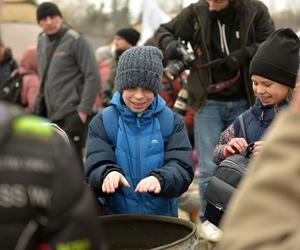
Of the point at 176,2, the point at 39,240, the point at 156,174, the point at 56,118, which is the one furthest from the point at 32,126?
the point at 176,2

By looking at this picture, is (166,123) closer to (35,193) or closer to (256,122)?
(256,122)

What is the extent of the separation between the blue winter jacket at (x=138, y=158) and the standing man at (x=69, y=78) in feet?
7.50

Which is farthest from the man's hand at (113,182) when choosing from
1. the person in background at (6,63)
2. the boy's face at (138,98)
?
the person in background at (6,63)

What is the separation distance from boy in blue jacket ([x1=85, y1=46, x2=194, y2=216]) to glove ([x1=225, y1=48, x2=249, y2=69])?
104 centimetres

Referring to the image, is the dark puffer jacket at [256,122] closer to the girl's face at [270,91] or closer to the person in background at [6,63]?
the girl's face at [270,91]

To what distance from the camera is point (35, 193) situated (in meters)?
1.11

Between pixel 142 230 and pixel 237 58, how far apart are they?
5.62ft

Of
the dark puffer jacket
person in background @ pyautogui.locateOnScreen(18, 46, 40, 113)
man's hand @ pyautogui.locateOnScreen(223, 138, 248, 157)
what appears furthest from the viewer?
person in background @ pyautogui.locateOnScreen(18, 46, 40, 113)

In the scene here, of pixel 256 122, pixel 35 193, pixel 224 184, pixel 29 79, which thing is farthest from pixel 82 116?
pixel 35 193

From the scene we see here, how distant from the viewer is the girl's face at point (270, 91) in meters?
2.92

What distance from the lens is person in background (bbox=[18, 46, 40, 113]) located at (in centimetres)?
607

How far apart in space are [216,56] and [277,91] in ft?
4.08

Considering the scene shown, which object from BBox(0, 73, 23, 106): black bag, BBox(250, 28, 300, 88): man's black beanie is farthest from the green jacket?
BBox(0, 73, 23, 106): black bag

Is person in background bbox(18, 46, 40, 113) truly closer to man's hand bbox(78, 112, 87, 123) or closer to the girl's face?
man's hand bbox(78, 112, 87, 123)
